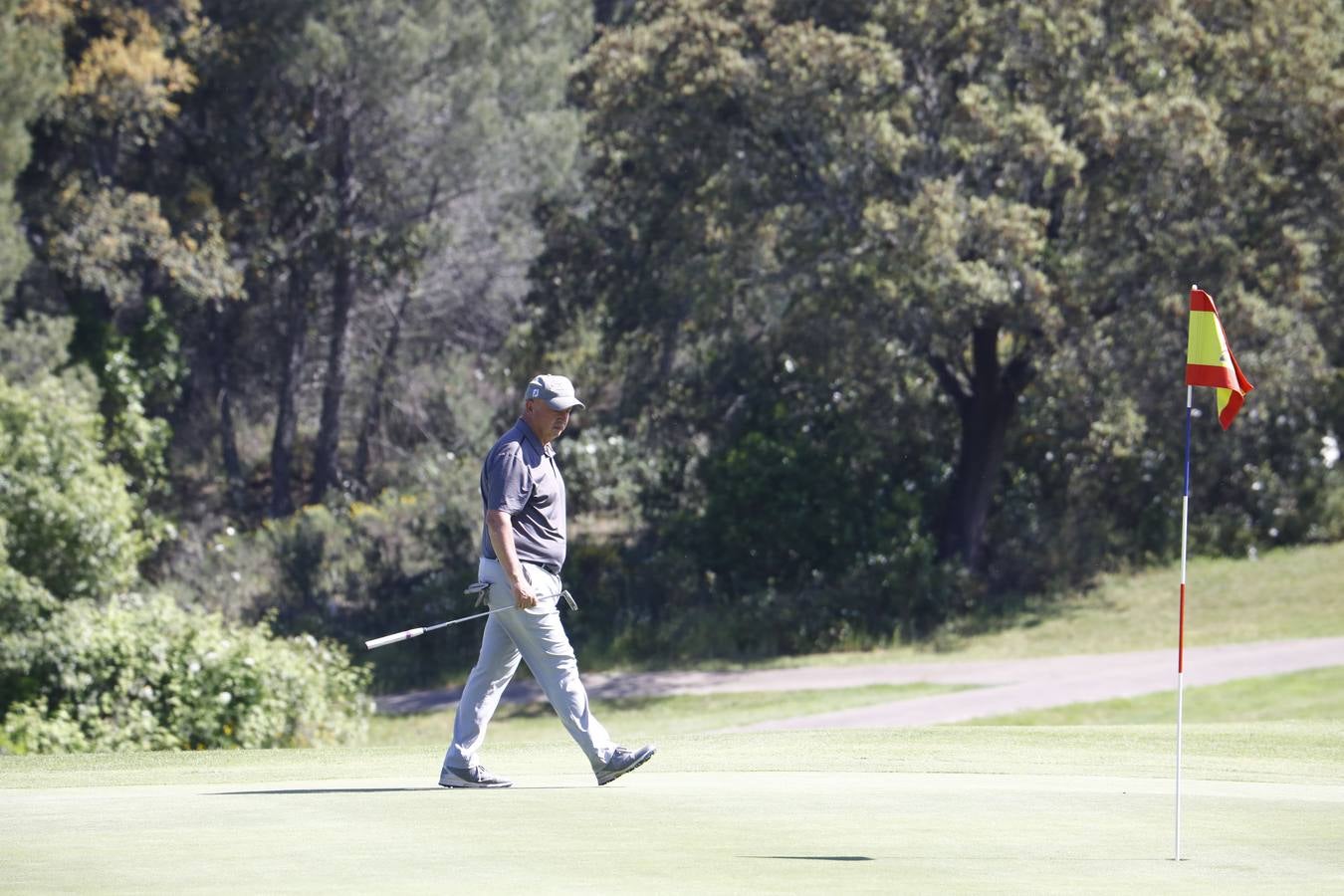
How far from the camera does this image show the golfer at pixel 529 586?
8609mm

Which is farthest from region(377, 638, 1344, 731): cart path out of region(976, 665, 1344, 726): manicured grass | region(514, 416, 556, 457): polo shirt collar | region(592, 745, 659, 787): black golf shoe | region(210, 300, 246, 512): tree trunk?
region(210, 300, 246, 512): tree trunk

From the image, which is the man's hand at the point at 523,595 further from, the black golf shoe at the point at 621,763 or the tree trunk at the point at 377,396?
the tree trunk at the point at 377,396

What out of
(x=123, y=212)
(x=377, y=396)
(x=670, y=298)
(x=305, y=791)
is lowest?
(x=305, y=791)

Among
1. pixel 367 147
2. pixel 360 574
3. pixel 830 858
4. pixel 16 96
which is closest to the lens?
pixel 830 858

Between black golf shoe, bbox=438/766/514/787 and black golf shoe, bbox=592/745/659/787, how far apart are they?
518mm

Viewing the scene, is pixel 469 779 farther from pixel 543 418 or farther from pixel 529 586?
pixel 543 418

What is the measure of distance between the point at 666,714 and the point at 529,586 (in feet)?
44.9

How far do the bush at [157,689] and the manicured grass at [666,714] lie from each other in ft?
13.5

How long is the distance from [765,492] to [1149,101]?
26.7ft

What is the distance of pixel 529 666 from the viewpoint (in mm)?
8836

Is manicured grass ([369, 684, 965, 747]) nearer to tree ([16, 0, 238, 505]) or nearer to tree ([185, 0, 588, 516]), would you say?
tree ([16, 0, 238, 505])

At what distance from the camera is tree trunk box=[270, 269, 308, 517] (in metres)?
36.6

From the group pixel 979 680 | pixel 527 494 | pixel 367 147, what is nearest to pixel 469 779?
pixel 527 494

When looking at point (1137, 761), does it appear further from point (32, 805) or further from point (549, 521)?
point (32, 805)
